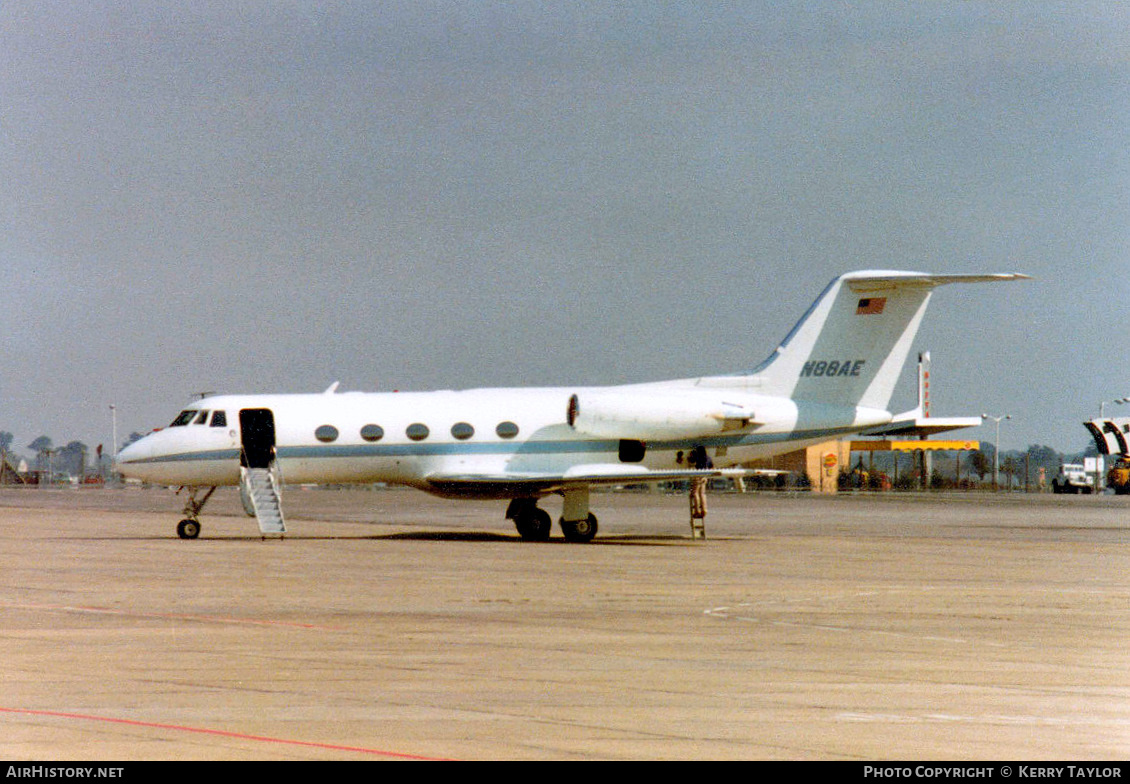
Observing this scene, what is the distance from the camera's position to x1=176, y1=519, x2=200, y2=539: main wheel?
28438 mm

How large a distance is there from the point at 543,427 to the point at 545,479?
5.75 ft

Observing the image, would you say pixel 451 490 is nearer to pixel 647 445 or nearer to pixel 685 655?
pixel 647 445

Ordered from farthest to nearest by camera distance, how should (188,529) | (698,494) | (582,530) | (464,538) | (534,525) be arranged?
(534,525), (464,538), (188,529), (582,530), (698,494)

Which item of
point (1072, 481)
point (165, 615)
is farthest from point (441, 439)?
point (1072, 481)

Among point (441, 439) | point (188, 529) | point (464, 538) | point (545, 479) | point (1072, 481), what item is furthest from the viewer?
point (1072, 481)

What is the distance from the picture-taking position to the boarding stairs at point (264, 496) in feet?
92.8

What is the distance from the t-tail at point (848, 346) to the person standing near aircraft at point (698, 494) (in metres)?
2.11

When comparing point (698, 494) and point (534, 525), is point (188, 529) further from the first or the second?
point (698, 494)

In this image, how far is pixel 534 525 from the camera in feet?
97.6

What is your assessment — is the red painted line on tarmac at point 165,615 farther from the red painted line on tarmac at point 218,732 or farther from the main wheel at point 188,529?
the main wheel at point 188,529

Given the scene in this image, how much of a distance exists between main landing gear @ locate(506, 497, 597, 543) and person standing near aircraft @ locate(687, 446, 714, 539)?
2.03m

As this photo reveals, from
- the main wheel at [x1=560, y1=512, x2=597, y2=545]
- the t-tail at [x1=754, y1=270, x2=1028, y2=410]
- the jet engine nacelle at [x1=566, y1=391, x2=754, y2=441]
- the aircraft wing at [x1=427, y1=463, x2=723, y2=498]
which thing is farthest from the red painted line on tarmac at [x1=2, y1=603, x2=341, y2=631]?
the t-tail at [x1=754, y1=270, x2=1028, y2=410]

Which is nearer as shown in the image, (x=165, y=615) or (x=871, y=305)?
(x=165, y=615)

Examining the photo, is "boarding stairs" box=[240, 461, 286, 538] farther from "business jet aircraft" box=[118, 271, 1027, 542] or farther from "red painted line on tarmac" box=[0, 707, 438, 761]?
"red painted line on tarmac" box=[0, 707, 438, 761]
